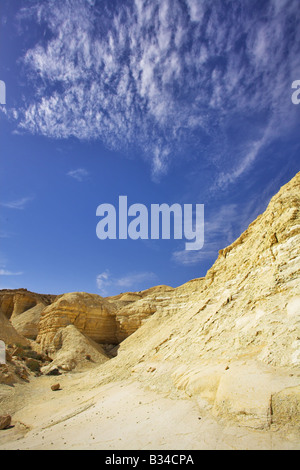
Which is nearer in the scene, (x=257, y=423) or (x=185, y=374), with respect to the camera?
(x=257, y=423)

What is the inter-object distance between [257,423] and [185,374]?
3294mm

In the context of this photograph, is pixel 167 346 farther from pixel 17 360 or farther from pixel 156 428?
pixel 17 360

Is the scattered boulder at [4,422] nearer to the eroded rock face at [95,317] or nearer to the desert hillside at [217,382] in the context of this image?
the desert hillside at [217,382]

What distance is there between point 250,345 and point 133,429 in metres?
3.60

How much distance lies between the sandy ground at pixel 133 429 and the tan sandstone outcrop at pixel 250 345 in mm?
395

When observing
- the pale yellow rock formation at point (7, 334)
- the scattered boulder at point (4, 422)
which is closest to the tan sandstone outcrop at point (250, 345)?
the scattered boulder at point (4, 422)

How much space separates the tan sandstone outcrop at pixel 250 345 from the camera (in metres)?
5.05

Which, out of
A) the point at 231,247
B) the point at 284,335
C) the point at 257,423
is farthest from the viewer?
the point at 231,247

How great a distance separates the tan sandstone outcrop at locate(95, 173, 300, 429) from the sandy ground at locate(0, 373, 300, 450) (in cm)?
40

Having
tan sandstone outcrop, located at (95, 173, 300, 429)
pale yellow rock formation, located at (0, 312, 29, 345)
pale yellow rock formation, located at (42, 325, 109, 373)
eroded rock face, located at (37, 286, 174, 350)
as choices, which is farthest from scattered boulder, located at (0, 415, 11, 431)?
eroded rock face, located at (37, 286, 174, 350)

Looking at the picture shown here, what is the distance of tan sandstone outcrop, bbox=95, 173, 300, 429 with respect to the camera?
16.6ft

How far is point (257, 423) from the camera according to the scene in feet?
15.2

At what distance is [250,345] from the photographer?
23.1 feet
